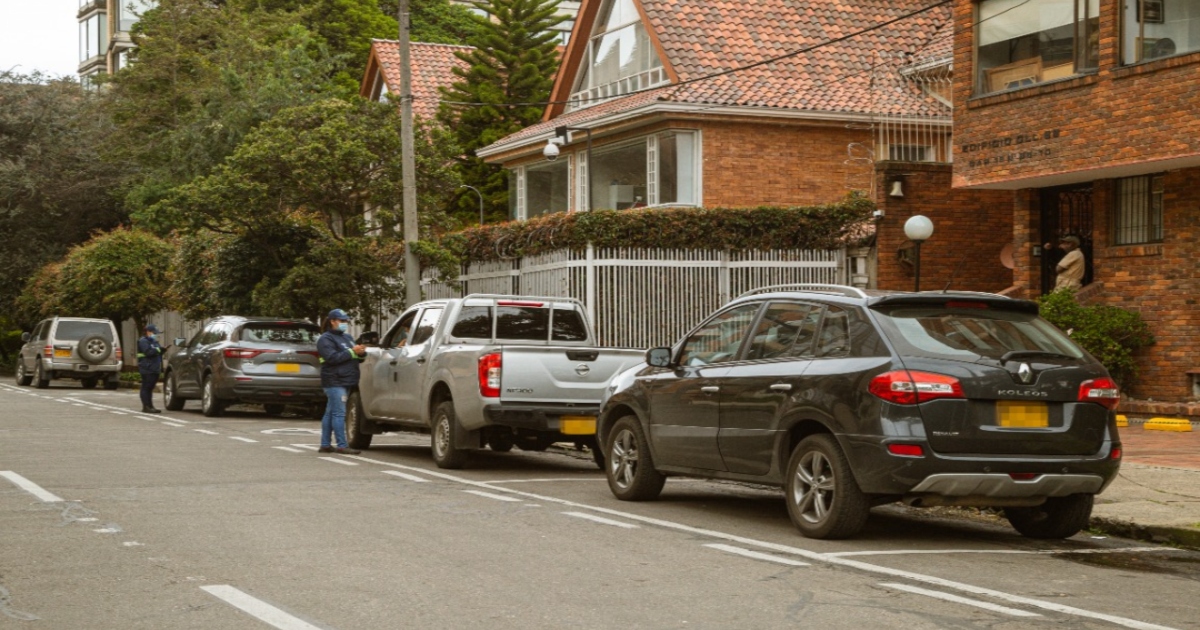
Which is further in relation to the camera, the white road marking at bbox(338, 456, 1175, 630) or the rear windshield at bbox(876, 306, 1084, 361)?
the rear windshield at bbox(876, 306, 1084, 361)

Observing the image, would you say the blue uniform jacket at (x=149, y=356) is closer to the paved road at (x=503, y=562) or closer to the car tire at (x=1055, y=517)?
the paved road at (x=503, y=562)

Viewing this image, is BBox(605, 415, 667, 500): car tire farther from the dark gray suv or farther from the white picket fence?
the white picket fence

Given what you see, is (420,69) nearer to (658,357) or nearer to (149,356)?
(149,356)

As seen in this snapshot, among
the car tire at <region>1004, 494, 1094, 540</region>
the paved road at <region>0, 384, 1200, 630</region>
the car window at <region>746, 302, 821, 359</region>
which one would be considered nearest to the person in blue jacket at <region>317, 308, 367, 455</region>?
the paved road at <region>0, 384, 1200, 630</region>

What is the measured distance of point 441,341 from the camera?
15625mm

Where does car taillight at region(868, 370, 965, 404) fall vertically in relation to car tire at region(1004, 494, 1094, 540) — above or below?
above

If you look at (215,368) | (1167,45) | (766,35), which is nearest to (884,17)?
(766,35)

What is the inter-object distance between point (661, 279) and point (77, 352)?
18.8 m

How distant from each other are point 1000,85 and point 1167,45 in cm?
297

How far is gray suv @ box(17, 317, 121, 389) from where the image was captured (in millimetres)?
36812

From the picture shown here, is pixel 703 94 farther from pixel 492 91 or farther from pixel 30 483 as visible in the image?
pixel 30 483

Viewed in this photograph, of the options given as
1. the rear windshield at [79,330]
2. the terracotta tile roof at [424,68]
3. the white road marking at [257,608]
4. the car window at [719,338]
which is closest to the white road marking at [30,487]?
the white road marking at [257,608]

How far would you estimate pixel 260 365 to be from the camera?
932 inches

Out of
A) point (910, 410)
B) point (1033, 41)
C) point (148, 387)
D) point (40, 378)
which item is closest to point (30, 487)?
point (910, 410)
